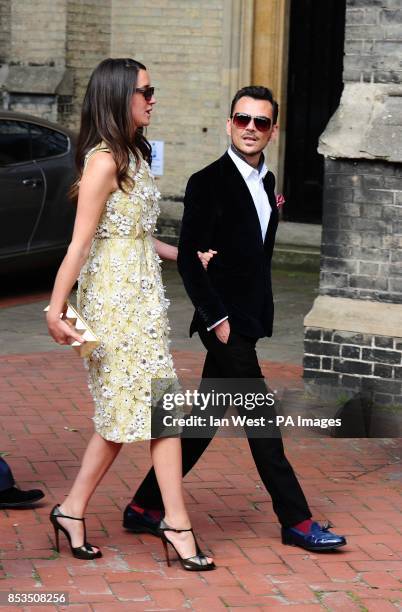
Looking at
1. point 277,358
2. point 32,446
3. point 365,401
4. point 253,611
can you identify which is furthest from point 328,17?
point 253,611

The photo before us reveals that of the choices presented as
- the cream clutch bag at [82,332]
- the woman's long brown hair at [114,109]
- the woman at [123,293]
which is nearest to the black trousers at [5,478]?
the woman at [123,293]

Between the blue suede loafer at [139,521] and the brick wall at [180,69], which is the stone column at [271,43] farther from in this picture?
the blue suede loafer at [139,521]

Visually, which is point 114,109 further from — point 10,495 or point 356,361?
point 356,361

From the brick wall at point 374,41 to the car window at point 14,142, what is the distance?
4.26 m

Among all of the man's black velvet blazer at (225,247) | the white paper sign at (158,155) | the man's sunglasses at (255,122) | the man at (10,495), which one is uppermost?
the man's sunglasses at (255,122)

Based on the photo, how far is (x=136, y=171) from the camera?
5211 millimetres

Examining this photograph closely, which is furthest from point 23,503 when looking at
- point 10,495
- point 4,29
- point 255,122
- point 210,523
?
point 4,29

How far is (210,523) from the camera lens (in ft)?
19.2

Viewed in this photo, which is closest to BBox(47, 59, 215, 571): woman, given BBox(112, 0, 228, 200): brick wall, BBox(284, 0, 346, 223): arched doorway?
BBox(112, 0, 228, 200): brick wall

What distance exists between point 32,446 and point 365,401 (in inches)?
86.5

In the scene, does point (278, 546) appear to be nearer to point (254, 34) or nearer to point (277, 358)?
point (277, 358)

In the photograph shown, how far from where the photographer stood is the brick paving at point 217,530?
16.4 ft

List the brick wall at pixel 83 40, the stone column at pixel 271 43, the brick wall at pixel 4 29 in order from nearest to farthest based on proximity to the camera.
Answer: the stone column at pixel 271 43 < the brick wall at pixel 83 40 < the brick wall at pixel 4 29

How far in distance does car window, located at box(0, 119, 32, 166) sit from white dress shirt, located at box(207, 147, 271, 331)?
20.4 feet
